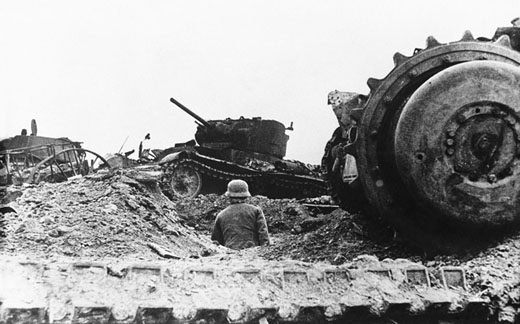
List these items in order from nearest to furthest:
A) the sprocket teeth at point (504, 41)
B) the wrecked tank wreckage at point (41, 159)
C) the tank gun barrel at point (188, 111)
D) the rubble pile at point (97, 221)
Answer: the sprocket teeth at point (504, 41), the rubble pile at point (97, 221), the wrecked tank wreckage at point (41, 159), the tank gun barrel at point (188, 111)

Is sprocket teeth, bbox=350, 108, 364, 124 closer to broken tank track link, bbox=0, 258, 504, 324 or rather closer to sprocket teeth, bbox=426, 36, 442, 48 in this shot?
sprocket teeth, bbox=426, 36, 442, 48

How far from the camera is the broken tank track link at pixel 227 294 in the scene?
2715 millimetres

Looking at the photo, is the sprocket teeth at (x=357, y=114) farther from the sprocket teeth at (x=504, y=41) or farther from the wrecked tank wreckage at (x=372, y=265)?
the sprocket teeth at (x=504, y=41)

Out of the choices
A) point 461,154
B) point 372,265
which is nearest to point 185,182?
point 461,154

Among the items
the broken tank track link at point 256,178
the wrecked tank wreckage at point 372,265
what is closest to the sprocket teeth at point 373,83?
the wrecked tank wreckage at point 372,265

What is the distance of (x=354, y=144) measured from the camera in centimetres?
443

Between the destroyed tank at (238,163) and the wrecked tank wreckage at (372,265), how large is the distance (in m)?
8.33

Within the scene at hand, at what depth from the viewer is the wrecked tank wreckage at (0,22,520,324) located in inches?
111

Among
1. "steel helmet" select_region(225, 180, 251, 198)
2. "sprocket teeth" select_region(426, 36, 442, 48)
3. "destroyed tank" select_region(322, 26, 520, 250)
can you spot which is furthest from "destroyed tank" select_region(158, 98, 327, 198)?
"destroyed tank" select_region(322, 26, 520, 250)

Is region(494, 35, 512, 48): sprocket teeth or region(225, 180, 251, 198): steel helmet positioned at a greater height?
region(494, 35, 512, 48): sprocket teeth

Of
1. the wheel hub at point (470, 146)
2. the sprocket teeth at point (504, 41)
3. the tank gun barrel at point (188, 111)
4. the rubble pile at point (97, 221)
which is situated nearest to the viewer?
the wheel hub at point (470, 146)

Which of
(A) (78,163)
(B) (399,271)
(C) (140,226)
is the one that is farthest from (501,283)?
(A) (78,163)

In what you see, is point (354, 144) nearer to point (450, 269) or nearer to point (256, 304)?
point (450, 269)

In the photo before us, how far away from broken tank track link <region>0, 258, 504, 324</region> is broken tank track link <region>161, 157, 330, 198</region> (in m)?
10.8
